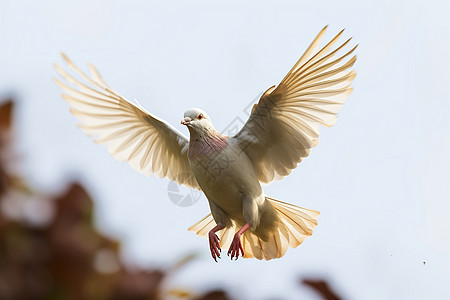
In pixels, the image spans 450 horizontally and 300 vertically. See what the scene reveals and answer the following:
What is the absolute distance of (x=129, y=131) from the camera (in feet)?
28.5

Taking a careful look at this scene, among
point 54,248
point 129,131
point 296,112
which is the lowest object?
point 129,131

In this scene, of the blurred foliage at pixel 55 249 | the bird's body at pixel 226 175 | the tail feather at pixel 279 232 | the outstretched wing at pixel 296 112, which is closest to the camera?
the blurred foliage at pixel 55 249

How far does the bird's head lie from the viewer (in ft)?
23.7

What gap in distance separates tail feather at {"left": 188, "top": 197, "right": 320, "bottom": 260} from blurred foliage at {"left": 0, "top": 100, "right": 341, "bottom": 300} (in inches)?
262

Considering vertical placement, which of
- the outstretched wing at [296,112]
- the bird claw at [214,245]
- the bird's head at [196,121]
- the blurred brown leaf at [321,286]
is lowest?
the bird claw at [214,245]

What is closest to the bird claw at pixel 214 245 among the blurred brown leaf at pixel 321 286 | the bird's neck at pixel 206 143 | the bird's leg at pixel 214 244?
the bird's leg at pixel 214 244

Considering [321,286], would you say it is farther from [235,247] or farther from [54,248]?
[235,247]

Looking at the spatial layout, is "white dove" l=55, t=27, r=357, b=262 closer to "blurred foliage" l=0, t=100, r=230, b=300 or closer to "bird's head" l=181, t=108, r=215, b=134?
"bird's head" l=181, t=108, r=215, b=134

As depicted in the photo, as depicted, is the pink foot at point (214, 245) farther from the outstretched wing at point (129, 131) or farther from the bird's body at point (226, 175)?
the outstretched wing at point (129, 131)

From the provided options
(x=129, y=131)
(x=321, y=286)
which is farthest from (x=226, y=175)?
(x=321, y=286)

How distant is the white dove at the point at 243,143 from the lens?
680 centimetres

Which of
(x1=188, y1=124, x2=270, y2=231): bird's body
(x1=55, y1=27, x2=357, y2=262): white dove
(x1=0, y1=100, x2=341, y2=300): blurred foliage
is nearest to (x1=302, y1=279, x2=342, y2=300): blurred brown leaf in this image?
(x1=0, y1=100, x2=341, y2=300): blurred foliage

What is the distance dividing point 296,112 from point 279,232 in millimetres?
1876

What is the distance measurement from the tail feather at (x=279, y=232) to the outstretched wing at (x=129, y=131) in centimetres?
75
